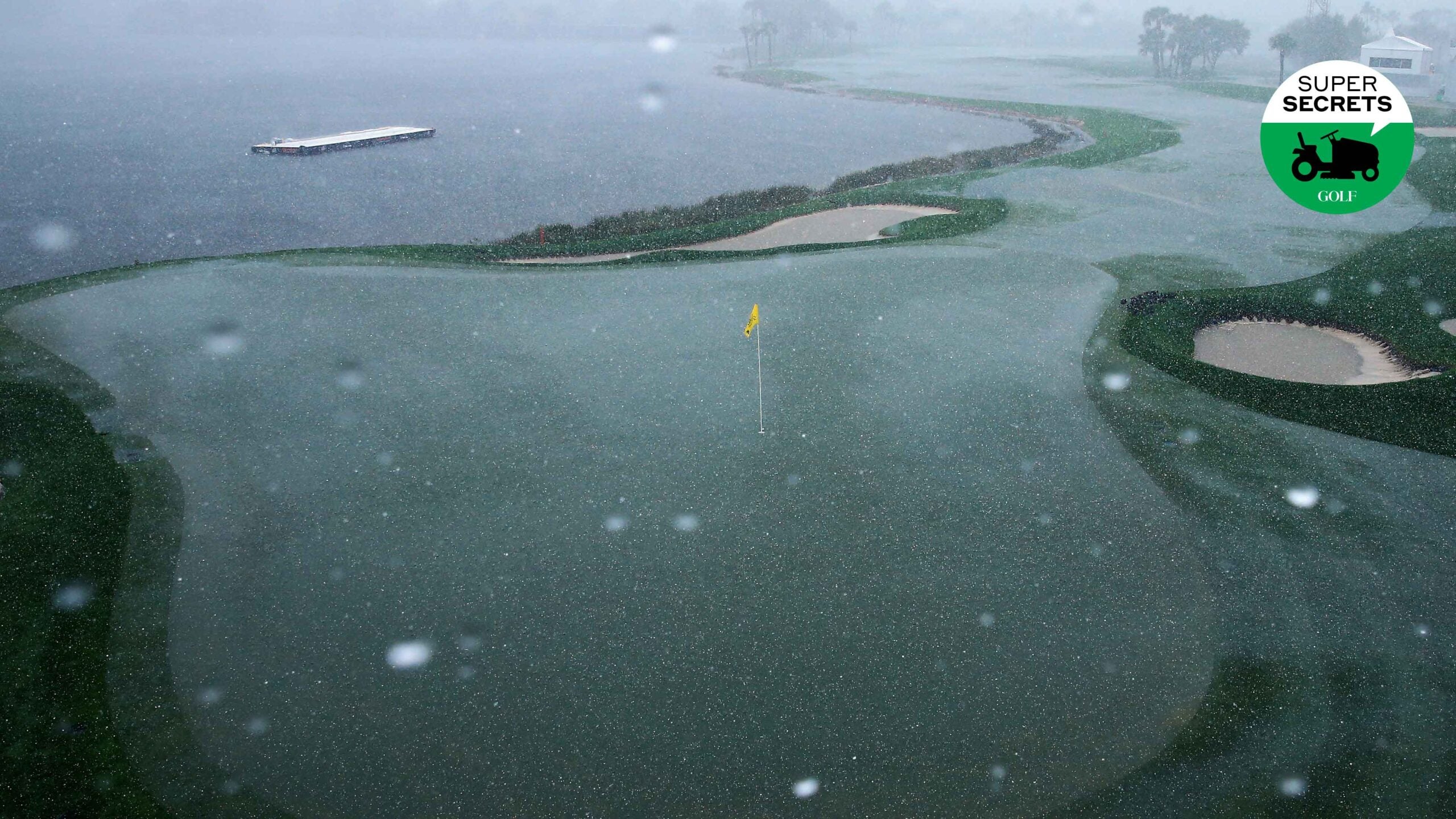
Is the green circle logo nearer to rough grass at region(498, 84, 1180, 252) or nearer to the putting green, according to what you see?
rough grass at region(498, 84, 1180, 252)

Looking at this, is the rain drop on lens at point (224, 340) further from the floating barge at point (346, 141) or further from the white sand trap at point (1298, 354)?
the floating barge at point (346, 141)

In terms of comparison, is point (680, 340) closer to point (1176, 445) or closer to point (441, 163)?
point (1176, 445)

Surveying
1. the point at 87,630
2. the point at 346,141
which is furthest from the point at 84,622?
the point at 346,141

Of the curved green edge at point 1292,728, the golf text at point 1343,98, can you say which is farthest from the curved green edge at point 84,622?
the golf text at point 1343,98

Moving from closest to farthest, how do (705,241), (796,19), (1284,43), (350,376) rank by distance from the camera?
(350,376) < (705,241) < (1284,43) < (796,19)

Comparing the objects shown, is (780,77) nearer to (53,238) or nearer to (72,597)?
(53,238)

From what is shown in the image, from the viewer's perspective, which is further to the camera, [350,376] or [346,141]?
[346,141]

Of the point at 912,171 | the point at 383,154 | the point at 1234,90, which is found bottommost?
the point at 912,171

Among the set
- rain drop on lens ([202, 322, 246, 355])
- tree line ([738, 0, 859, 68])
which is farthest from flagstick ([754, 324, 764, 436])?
tree line ([738, 0, 859, 68])
